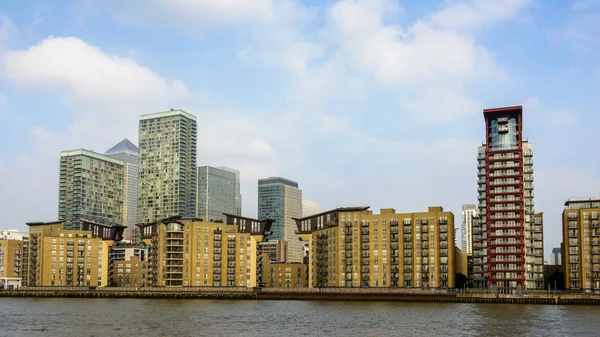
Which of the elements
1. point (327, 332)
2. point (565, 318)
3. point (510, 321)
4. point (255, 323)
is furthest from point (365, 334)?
point (565, 318)

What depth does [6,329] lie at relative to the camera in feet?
415

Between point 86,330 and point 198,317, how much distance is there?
34.1 m

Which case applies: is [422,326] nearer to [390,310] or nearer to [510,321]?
[510,321]

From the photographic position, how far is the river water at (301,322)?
122 m

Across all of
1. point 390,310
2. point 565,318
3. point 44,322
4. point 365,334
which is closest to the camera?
point 365,334

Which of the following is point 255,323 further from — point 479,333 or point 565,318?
point 565,318

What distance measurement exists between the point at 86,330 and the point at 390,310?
78.8 metres

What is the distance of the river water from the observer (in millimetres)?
121750

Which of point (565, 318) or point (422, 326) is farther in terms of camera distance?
point (565, 318)

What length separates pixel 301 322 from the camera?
473ft

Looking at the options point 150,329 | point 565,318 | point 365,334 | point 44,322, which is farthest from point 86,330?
point 565,318

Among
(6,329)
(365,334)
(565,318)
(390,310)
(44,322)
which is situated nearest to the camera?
(365,334)

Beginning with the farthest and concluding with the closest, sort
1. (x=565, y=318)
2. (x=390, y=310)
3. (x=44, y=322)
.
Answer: (x=390, y=310) → (x=565, y=318) → (x=44, y=322)

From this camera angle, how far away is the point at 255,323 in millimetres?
140375
